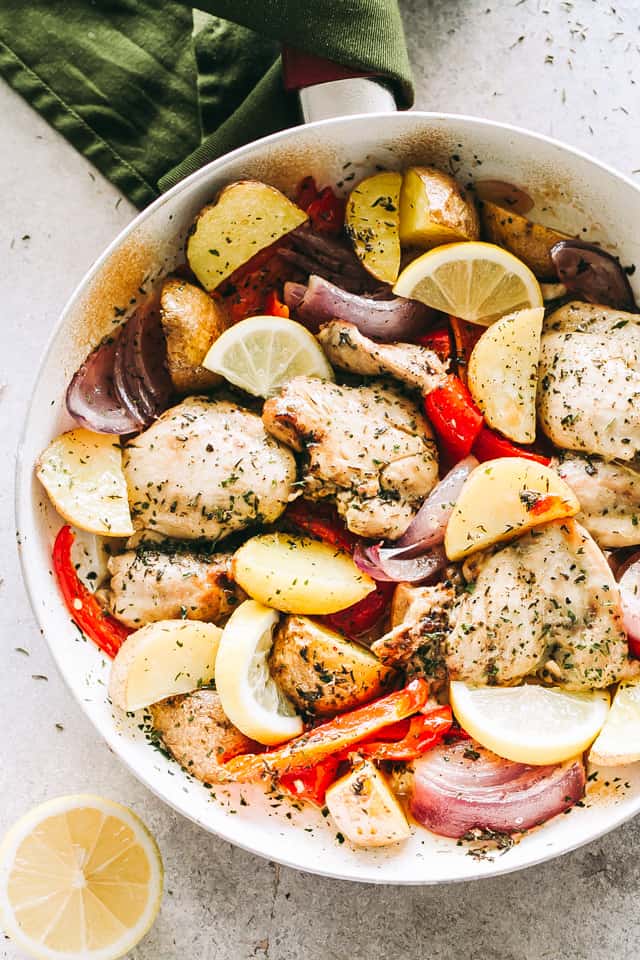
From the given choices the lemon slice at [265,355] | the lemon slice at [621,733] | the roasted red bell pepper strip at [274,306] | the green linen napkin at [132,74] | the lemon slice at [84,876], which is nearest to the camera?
the lemon slice at [621,733]

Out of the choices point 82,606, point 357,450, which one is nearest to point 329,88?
point 357,450

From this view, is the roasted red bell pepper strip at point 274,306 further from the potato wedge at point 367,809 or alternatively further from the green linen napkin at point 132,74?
the potato wedge at point 367,809

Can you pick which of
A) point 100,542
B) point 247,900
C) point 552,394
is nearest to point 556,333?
point 552,394

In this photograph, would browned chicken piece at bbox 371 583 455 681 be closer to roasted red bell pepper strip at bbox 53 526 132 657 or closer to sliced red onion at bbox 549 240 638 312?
roasted red bell pepper strip at bbox 53 526 132 657

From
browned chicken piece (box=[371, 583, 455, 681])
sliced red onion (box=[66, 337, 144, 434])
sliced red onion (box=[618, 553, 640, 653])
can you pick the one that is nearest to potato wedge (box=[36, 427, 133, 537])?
sliced red onion (box=[66, 337, 144, 434])

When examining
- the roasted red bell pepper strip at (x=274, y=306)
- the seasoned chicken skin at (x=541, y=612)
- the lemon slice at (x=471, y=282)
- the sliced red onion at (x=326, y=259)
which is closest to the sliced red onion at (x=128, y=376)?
the roasted red bell pepper strip at (x=274, y=306)

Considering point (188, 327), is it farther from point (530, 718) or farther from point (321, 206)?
point (530, 718)
